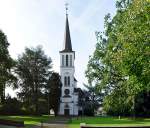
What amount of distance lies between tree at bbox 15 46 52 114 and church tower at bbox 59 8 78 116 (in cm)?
2279

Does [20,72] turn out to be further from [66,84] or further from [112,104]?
[112,104]

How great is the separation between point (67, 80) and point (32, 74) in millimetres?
27641

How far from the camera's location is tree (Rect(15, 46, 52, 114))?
9531cm

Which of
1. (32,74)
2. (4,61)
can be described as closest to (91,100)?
(32,74)

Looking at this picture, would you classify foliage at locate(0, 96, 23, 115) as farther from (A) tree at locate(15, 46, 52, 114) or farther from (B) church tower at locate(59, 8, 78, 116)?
(B) church tower at locate(59, 8, 78, 116)

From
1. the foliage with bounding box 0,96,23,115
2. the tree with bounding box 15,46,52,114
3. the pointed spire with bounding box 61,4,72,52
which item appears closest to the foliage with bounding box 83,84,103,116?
the pointed spire with bounding box 61,4,72,52

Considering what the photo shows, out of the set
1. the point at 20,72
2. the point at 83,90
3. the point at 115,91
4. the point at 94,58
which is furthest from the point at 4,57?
the point at 83,90

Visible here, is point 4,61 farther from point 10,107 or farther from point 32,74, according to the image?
point 32,74

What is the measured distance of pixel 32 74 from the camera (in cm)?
9812

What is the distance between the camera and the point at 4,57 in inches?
2687

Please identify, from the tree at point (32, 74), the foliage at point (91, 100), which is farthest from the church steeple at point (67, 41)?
the tree at point (32, 74)

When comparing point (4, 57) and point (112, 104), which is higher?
point (4, 57)

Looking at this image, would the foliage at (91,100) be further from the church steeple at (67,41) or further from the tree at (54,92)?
the tree at (54,92)

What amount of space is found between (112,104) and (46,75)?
1936 inches
